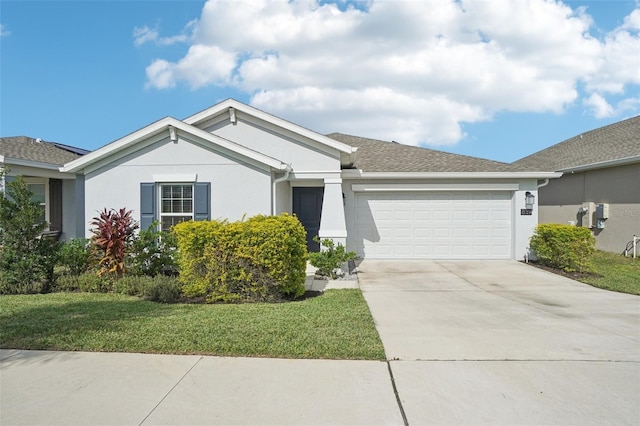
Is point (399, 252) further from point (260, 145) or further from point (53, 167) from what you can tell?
point (53, 167)

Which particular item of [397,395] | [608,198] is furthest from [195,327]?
[608,198]

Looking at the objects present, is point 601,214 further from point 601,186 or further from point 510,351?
point 510,351

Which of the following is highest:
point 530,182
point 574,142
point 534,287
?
point 574,142

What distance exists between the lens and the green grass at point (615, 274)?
9062mm

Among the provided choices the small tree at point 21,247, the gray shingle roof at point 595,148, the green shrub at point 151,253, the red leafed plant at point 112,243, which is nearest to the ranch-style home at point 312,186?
the green shrub at point 151,253

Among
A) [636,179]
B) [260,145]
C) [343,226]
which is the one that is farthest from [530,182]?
[260,145]

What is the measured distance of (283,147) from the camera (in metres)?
11.9

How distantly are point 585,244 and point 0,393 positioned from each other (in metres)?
12.0

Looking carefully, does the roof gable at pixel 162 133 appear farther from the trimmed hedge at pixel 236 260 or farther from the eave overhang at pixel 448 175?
the eave overhang at pixel 448 175

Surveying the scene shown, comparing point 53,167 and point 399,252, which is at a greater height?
point 53,167

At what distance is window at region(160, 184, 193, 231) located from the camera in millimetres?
10219

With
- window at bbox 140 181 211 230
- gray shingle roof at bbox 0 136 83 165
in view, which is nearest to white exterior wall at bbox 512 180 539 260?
window at bbox 140 181 211 230

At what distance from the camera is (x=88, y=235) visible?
11.4 m

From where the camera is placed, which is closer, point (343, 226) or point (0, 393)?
point (0, 393)
